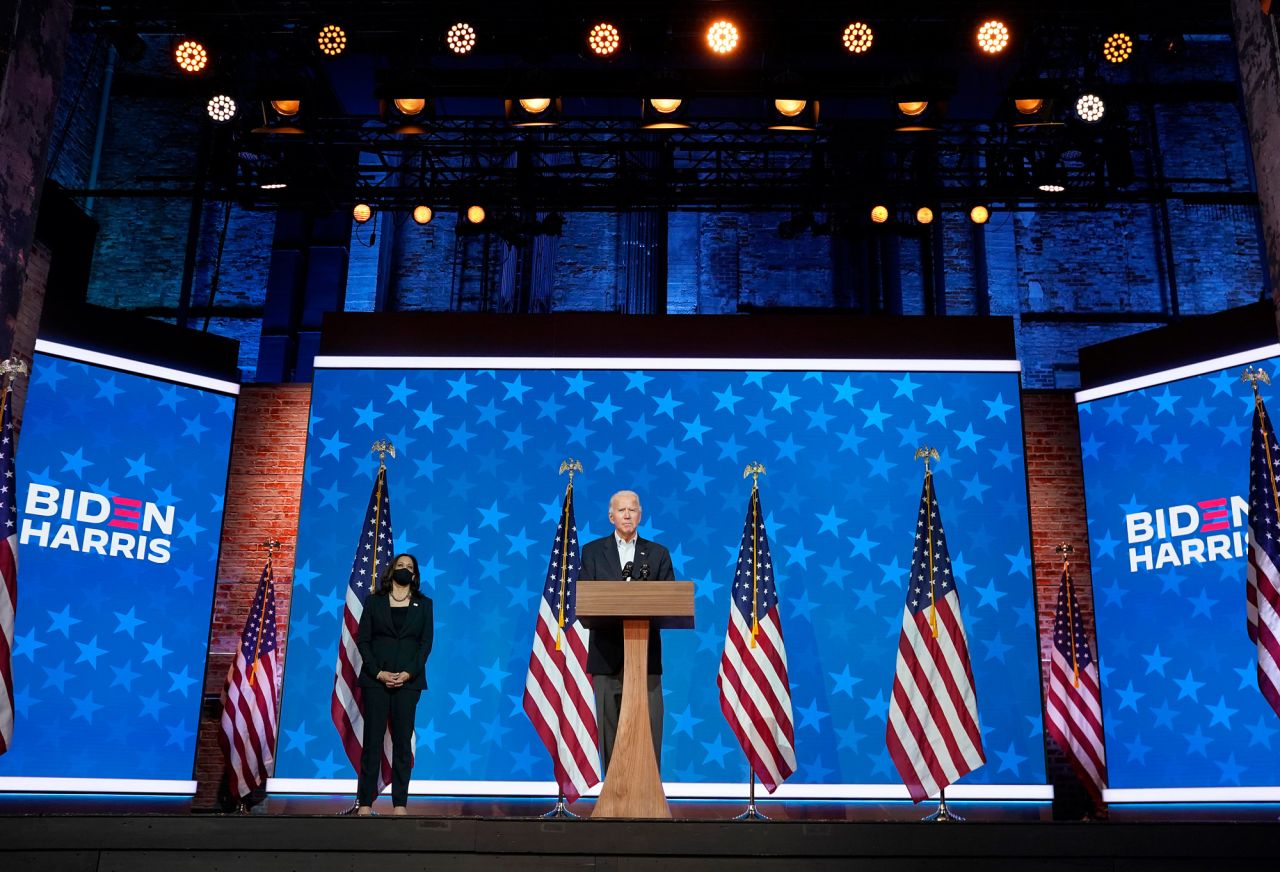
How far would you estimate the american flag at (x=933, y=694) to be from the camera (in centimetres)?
734

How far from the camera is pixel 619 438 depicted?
9453mm

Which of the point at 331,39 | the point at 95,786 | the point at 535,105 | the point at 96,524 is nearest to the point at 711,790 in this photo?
the point at 95,786

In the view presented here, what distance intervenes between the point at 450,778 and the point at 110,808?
2444 millimetres

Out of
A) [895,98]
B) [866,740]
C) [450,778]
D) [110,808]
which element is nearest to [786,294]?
[895,98]

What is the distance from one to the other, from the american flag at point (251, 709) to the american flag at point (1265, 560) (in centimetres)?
664

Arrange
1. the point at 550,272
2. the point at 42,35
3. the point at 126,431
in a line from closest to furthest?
the point at 42,35 → the point at 126,431 → the point at 550,272

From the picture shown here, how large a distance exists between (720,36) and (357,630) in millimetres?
4832

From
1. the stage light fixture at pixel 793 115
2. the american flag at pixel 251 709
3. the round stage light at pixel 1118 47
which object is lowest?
the american flag at pixel 251 709

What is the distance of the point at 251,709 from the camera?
8.85 meters

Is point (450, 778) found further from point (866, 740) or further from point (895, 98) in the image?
point (895, 98)

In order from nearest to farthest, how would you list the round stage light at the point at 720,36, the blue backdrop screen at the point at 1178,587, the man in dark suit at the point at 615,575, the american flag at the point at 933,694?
the man in dark suit at the point at 615,575, the american flag at the point at 933,694, the round stage light at the point at 720,36, the blue backdrop screen at the point at 1178,587

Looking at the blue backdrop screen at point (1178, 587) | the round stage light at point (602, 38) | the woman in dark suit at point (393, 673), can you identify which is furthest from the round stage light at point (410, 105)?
the blue backdrop screen at point (1178, 587)

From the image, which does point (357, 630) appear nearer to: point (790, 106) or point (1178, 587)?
point (790, 106)

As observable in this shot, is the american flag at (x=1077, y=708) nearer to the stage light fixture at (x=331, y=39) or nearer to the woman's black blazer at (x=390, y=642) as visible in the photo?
the woman's black blazer at (x=390, y=642)
